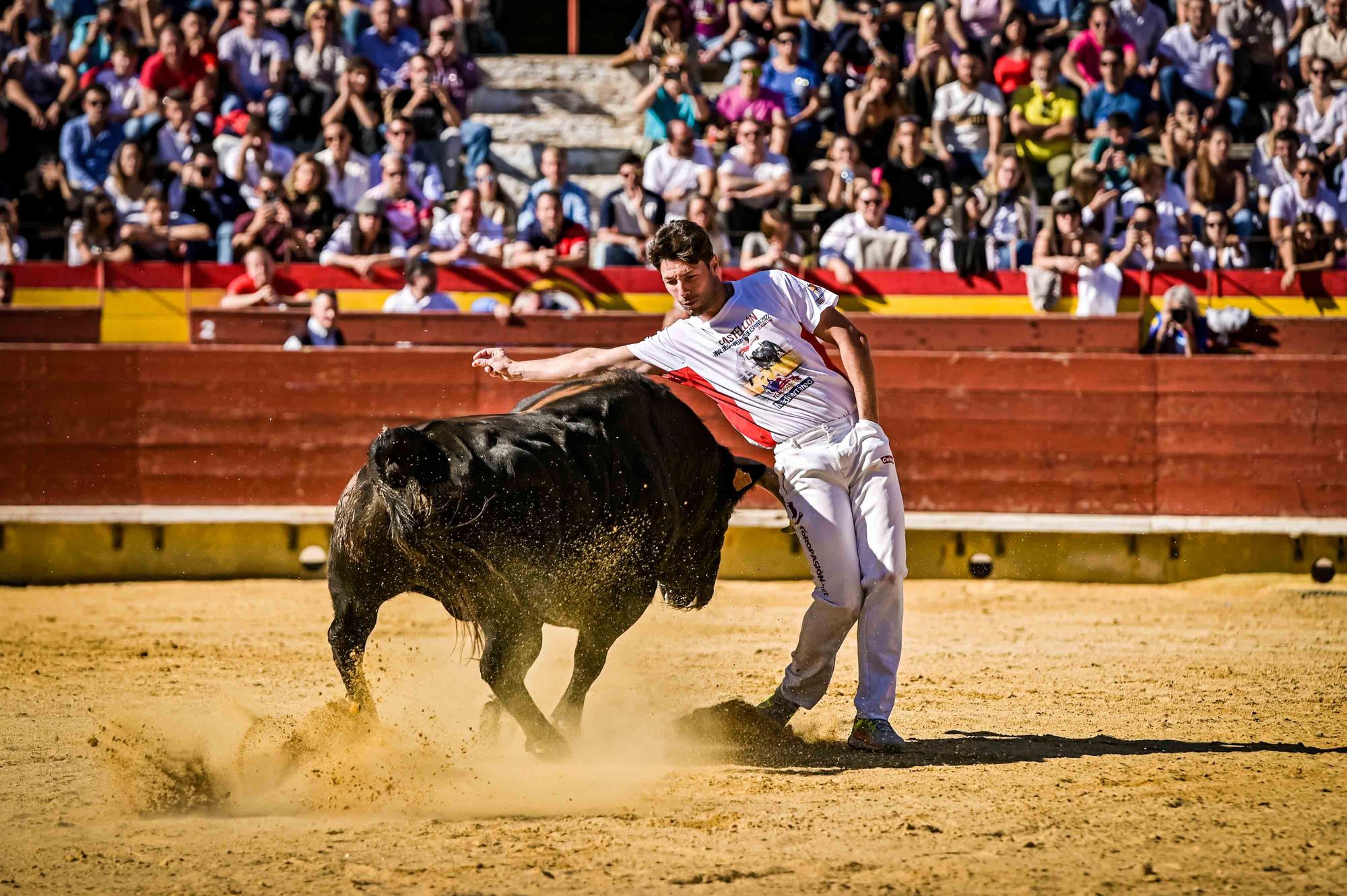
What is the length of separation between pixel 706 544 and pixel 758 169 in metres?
5.33

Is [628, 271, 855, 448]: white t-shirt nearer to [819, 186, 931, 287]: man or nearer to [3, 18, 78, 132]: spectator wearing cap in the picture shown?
[819, 186, 931, 287]: man

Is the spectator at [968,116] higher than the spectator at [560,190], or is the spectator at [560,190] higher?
the spectator at [968,116]

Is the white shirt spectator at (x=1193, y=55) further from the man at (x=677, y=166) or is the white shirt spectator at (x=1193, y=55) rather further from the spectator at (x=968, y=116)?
the man at (x=677, y=166)

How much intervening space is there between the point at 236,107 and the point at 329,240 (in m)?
1.79

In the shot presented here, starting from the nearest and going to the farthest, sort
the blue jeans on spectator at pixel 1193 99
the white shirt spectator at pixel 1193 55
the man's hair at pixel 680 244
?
the man's hair at pixel 680 244
the blue jeans on spectator at pixel 1193 99
the white shirt spectator at pixel 1193 55

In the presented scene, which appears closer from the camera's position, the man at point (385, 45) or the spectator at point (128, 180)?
the spectator at point (128, 180)

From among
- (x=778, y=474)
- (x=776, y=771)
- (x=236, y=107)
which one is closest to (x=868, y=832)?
(x=776, y=771)

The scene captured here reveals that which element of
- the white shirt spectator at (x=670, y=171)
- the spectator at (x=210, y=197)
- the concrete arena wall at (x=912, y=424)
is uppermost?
the white shirt spectator at (x=670, y=171)

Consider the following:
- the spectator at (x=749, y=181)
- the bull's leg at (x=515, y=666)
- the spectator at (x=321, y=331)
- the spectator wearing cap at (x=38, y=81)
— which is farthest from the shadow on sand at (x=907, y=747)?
the spectator wearing cap at (x=38, y=81)

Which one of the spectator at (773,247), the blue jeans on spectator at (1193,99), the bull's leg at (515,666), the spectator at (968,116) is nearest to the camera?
the bull's leg at (515,666)

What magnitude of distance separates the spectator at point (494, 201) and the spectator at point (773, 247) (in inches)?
55.9

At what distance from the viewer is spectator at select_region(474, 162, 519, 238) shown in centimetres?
920

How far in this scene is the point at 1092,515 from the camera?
834 centimetres

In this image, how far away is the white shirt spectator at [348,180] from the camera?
9.60m
